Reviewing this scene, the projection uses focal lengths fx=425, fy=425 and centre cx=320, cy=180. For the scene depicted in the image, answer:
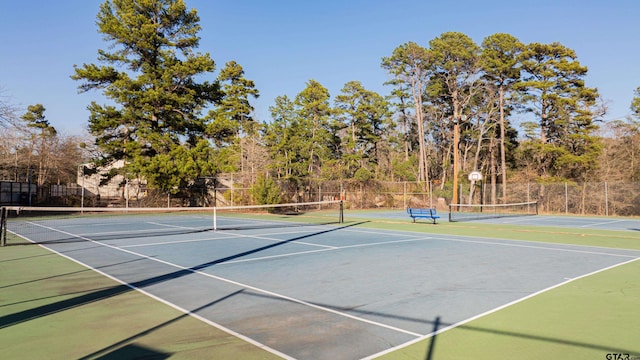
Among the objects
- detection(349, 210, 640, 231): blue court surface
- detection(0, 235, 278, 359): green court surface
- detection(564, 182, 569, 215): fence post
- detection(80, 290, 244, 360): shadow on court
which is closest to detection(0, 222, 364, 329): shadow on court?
detection(0, 235, 278, 359): green court surface

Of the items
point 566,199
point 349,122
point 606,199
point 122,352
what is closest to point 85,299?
point 122,352

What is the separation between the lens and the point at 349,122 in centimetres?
5159

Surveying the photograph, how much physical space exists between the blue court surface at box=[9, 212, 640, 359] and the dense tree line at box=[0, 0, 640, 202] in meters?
21.5

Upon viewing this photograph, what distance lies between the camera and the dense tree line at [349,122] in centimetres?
3553

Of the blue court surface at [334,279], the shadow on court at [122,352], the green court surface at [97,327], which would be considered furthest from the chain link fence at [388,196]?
the shadow on court at [122,352]

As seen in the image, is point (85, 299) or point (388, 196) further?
point (388, 196)

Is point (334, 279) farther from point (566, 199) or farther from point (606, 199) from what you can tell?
point (566, 199)

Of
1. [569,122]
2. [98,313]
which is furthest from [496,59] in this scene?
[98,313]

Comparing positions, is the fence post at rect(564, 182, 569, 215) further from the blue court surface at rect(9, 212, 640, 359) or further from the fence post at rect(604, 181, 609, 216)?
the blue court surface at rect(9, 212, 640, 359)

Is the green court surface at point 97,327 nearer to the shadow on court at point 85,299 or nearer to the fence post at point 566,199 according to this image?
the shadow on court at point 85,299

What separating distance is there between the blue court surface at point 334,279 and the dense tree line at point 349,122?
2148 cm

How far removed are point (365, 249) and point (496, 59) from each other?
38992 millimetres

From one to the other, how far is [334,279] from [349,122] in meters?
44.8

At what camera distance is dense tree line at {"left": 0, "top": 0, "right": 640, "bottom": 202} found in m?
35.5
